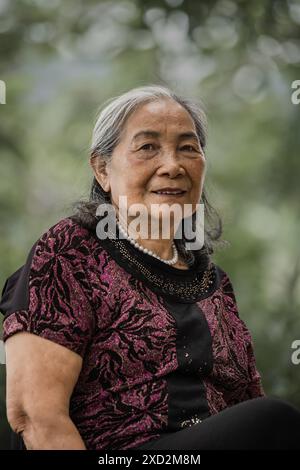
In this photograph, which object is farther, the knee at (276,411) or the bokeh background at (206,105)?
the bokeh background at (206,105)

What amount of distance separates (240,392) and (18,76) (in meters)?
1.81

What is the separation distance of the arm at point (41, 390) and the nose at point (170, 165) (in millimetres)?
508

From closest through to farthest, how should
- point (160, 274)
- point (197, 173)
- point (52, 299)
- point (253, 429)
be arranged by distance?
point (253, 429), point (52, 299), point (160, 274), point (197, 173)

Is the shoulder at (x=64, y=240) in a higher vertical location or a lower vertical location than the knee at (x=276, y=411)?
higher

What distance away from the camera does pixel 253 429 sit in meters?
→ 1.19

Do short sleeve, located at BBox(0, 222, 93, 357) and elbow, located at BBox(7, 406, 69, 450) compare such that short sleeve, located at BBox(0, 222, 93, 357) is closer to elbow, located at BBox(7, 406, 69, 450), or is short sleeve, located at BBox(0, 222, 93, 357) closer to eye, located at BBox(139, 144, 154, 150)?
elbow, located at BBox(7, 406, 69, 450)

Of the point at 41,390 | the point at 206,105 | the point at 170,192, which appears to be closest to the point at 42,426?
the point at 41,390

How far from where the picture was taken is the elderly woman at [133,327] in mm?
1255

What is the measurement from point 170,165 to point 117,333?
1.44 ft

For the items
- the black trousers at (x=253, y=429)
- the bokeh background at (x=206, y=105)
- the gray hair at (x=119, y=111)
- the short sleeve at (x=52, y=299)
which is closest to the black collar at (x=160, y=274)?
the short sleeve at (x=52, y=299)

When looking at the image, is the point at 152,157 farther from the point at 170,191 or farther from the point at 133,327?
the point at 133,327

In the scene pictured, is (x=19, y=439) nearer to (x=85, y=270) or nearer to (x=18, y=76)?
(x=85, y=270)

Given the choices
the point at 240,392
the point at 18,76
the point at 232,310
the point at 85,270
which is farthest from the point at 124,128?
the point at 18,76

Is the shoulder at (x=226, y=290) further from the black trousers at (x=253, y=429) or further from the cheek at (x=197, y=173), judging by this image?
the black trousers at (x=253, y=429)
